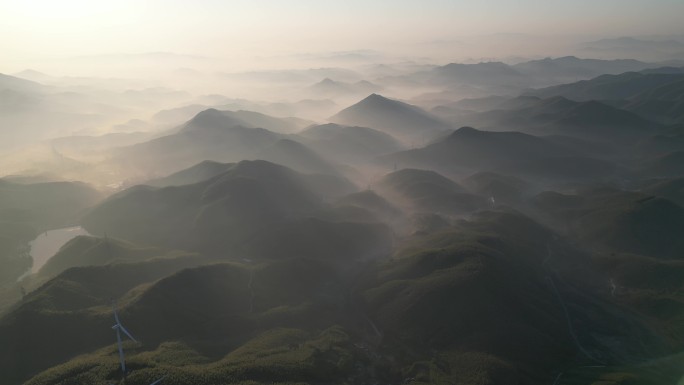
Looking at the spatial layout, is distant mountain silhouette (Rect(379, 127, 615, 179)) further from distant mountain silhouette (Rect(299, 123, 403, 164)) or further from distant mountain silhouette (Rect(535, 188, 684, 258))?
distant mountain silhouette (Rect(535, 188, 684, 258))

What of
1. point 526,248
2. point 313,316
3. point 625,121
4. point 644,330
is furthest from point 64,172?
point 625,121

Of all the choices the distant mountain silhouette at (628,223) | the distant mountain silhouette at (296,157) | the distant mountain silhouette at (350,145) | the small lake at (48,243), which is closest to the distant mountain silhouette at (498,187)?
the distant mountain silhouette at (628,223)

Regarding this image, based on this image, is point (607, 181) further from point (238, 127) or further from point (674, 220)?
point (238, 127)

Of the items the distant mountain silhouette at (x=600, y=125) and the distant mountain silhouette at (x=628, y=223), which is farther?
the distant mountain silhouette at (x=600, y=125)

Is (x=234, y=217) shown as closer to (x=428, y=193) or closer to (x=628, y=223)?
(x=428, y=193)

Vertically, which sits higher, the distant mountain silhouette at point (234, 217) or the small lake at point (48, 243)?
the distant mountain silhouette at point (234, 217)

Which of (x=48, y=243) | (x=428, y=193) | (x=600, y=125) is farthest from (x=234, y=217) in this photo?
(x=600, y=125)

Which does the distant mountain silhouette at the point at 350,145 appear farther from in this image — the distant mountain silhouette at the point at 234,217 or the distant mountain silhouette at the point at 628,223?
the distant mountain silhouette at the point at 628,223

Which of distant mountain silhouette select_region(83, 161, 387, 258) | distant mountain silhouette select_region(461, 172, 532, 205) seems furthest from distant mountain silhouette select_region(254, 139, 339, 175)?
distant mountain silhouette select_region(461, 172, 532, 205)
